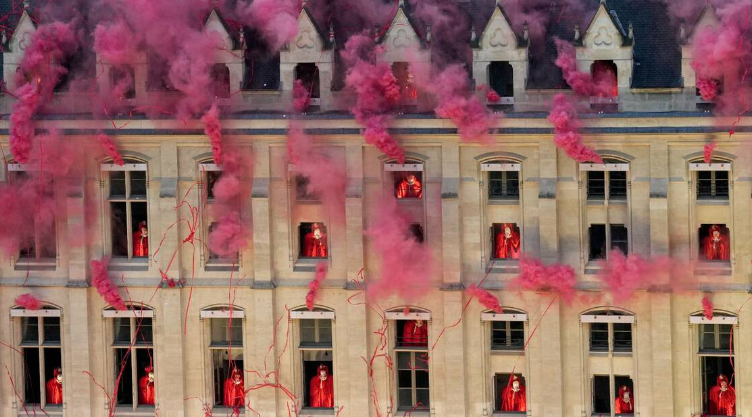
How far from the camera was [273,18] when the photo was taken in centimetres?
7125

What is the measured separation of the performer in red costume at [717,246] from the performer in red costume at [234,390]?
18.2m

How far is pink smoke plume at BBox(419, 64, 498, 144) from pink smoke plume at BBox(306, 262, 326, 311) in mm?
7191

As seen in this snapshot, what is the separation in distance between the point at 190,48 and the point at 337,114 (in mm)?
6002

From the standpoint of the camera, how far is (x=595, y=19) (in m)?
68.8

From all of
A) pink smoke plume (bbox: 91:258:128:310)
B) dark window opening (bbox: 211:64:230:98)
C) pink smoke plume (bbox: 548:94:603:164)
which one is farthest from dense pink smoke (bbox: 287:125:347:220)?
pink smoke plume (bbox: 91:258:128:310)

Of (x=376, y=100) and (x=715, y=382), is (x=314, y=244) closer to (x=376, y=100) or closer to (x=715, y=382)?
(x=376, y=100)

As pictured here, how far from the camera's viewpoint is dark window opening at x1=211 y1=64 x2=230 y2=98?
72.1 meters

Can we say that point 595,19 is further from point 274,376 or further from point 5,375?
point 5,375

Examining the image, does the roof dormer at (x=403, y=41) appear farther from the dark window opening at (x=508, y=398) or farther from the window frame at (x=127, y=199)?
the dark window opening at (x=508, y=398)

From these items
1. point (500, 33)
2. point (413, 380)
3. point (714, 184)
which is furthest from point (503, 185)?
point (413, 380)

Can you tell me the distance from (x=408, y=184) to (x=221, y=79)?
8.20 meters

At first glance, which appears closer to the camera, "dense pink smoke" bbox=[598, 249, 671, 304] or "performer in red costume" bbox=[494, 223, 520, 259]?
"dense pink smoke" bbox=[598, 249, 671, 304]

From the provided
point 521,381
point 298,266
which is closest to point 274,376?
point 298,266

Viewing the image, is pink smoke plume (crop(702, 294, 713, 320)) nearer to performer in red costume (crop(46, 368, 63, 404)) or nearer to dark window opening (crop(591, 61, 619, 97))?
dark window opening (crop(591, 61, 619, 97))
